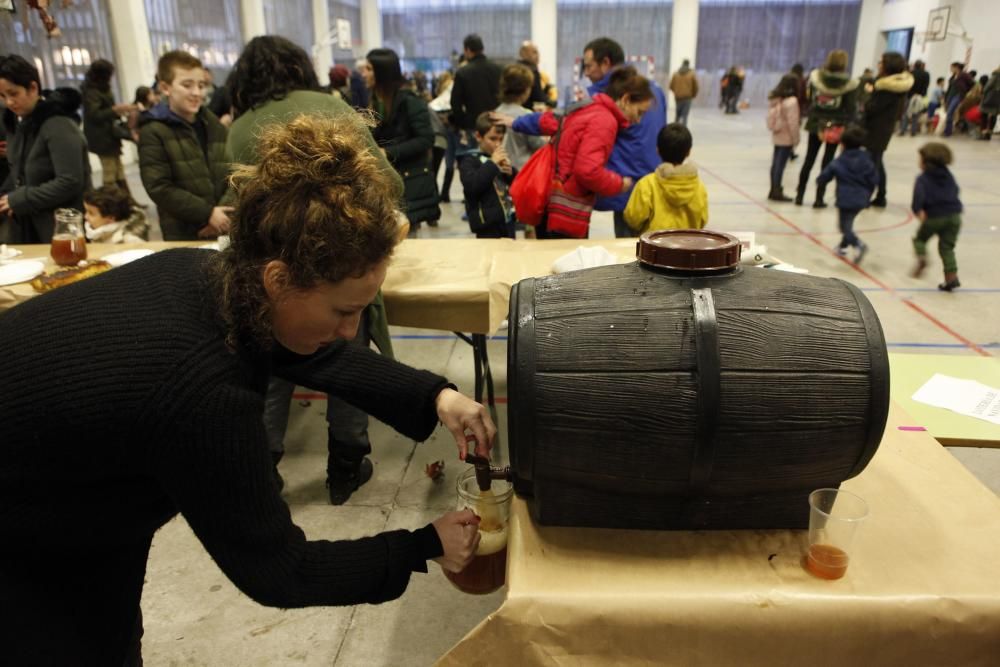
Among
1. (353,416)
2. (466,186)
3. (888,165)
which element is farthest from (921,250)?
(888,165)

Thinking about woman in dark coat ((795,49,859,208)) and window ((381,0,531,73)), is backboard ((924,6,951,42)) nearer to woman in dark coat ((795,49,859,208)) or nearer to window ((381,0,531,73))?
window ((381,0,531,73))

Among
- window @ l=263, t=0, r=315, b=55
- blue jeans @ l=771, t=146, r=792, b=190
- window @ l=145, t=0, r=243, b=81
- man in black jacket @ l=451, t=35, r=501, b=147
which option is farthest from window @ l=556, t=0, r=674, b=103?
man in black jacket @ l=451, t=35, r=501, b=147

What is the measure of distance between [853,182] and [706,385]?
208 inches

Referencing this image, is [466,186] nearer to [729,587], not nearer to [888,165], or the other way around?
[729,587]

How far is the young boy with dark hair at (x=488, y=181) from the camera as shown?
3.81 metres

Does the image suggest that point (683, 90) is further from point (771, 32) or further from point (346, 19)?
point (346, 19)

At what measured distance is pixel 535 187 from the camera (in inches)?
145

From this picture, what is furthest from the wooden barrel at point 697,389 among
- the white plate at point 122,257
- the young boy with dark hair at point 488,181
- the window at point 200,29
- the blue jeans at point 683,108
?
the blue jeans at point 683,108

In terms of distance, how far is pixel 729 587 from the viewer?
3.57 ft

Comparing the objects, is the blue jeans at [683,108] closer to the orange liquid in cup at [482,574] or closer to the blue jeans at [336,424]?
the blue jeans at [336,424]

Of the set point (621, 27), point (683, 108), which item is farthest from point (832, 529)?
point (621, 27)

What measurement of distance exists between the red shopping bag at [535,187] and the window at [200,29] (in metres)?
8.54

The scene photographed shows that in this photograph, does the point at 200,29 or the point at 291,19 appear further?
the point at 291,19

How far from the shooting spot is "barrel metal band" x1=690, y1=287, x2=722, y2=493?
1.03m
